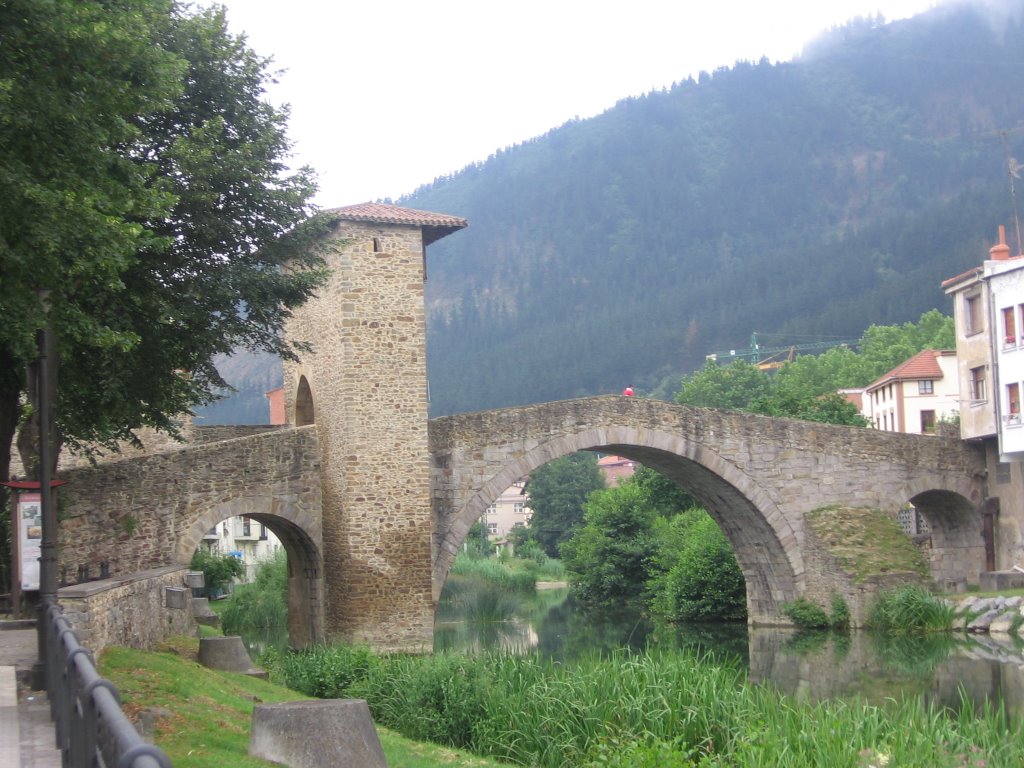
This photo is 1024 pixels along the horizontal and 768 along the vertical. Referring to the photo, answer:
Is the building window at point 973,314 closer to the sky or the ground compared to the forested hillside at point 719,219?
closer to the ground

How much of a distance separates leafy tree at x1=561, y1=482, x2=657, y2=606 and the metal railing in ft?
104

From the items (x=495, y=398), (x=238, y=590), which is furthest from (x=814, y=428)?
(x=495, y=398)

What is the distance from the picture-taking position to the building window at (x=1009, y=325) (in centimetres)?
2825

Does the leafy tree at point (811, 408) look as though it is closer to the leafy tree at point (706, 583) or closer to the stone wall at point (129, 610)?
the leafy tree at point (706, 583)

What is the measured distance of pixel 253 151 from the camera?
1666 cm

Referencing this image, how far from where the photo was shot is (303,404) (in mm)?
26234

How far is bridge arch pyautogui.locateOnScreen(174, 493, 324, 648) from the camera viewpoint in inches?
836

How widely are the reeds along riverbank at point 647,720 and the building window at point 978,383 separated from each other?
705 inches

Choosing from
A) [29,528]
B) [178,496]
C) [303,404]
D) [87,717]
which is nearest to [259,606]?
[303,404]

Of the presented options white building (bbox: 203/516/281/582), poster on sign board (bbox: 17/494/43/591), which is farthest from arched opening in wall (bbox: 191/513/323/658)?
poster on sign board (bbox: 17/494/43/591)

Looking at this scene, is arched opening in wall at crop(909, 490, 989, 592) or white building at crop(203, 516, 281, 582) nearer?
arched opening in wall at crop(909, 490, 989, 592)

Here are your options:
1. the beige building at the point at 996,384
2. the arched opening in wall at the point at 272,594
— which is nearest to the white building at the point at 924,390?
the beige building at the point at 996,384

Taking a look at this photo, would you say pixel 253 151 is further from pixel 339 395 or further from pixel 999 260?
pixel 999 260

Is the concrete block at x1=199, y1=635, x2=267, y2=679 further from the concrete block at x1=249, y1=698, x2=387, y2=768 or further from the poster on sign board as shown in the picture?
the concrete block at x1=249, y1=698, x2=387, y2=768
